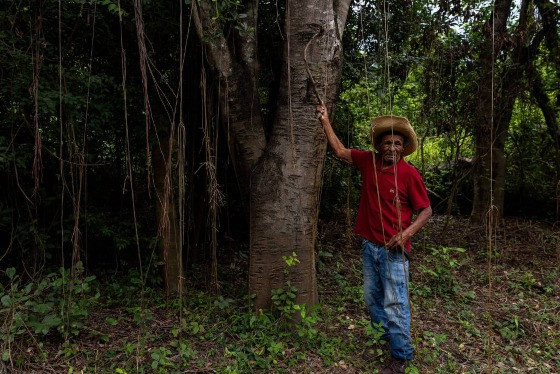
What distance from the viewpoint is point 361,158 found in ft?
11.0

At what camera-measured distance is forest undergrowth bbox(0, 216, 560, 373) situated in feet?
10.2

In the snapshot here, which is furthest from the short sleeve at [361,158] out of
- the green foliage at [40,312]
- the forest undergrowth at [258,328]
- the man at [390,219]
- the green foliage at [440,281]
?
the green foliage at [40,312]

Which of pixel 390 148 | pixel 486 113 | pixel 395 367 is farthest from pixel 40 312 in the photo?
pixel 486 113

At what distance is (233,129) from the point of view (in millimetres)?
3688

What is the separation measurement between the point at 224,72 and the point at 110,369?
225 cm

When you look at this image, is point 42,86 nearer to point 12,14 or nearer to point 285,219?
point 12,14

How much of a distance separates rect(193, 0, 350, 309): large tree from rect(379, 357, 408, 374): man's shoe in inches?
30.5

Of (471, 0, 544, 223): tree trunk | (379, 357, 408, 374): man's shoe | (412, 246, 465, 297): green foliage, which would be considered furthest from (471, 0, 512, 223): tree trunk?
(379, 357, 408, 374): man's shoe

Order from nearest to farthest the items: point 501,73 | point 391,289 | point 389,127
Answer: point 391,289 < point 389,127 < point 501,73

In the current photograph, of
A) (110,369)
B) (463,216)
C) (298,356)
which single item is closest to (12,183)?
(110,369)

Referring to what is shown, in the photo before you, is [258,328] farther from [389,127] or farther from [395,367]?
[389,127]

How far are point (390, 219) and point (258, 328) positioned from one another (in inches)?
51.7

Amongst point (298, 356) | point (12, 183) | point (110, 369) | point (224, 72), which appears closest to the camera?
point (110, 369)

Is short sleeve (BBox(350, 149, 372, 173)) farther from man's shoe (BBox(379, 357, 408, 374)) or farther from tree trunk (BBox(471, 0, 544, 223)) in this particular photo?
tree trunk (BBox(471, 0, 544, 223))
